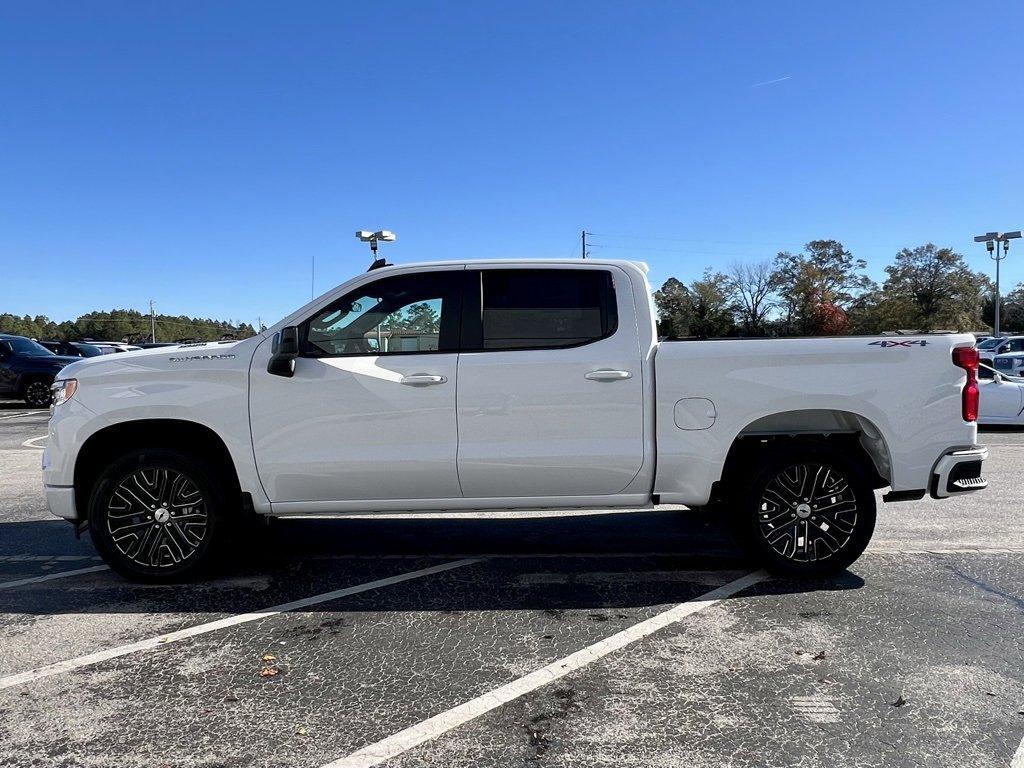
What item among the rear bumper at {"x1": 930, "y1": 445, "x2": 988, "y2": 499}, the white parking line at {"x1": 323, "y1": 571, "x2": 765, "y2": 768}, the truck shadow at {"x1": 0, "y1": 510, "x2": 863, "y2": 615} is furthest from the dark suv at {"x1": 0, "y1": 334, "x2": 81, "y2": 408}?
the rear bumper at {"x1": 930, "y1": 445, "x2": 988, "y2": 499}

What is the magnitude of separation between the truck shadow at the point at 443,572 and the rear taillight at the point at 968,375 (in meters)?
1.29

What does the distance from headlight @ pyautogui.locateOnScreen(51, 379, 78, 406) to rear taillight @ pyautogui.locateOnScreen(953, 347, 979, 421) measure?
554cm

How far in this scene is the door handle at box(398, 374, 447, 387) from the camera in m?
4.39

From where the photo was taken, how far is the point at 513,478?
4.46 m

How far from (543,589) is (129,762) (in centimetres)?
246

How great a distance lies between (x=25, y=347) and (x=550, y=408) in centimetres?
1897

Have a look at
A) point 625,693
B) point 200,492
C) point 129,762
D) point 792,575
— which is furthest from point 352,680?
point 792,575

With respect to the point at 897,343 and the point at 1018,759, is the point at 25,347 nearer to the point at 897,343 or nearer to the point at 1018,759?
the point at 897,343

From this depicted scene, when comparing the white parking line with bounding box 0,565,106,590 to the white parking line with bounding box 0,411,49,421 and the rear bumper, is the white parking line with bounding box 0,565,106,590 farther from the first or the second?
the white parking line with bounding box 0,411,49,421

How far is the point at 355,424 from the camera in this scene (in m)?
4.42

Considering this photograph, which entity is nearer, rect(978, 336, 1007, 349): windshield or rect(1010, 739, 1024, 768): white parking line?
rect(1010, 739, 1024, 768): white parking line

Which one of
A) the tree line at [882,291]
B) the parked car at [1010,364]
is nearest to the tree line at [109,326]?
the tree line at [882,291]

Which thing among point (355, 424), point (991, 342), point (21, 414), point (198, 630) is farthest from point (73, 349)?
point (991, 342)

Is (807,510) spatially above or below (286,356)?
below
